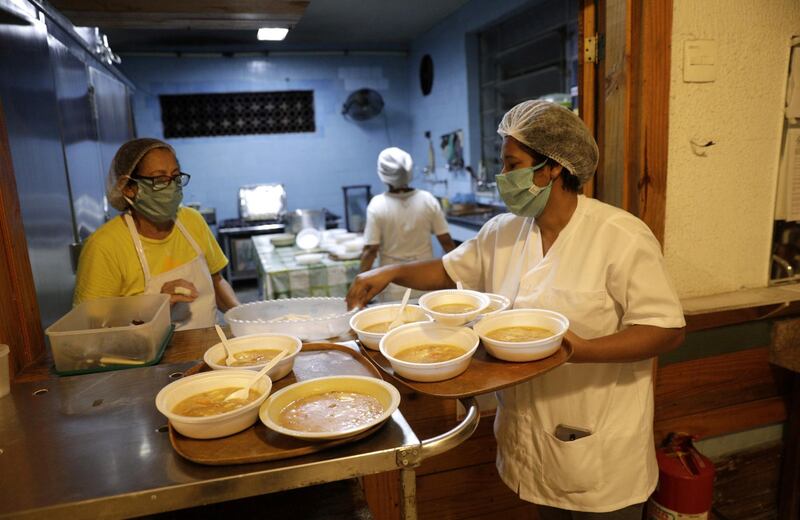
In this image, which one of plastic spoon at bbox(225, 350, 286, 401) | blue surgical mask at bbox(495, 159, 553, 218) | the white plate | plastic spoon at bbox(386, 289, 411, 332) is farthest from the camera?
the white plate

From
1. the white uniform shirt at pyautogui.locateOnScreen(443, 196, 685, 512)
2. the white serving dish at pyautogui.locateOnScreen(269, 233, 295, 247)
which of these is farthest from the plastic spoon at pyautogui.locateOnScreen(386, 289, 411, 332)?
the white serving dish at pyautogui.locateOnScreen(269, 233, 295, 247)

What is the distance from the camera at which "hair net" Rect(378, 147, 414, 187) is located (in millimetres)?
4414

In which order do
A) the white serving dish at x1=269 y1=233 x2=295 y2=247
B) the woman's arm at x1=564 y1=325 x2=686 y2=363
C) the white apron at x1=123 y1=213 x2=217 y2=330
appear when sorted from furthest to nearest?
the white serving dish at x1=269 y1=233 x2=295 y2=247
the white apron at x1=123 y1=213 x2=217 y2=330
the woman's arm at x1=564 y1=325 x2=686 y2=363

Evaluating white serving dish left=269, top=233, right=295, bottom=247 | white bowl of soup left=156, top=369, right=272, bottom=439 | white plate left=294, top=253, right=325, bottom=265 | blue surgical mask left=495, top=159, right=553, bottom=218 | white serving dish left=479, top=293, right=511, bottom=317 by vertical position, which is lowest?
white plate left=294, top=253, right=325, bottom=265

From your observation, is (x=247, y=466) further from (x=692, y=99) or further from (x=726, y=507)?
(x=726, y=507)

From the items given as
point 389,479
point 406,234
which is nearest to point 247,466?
point 389,479

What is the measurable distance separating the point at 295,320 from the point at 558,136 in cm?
106

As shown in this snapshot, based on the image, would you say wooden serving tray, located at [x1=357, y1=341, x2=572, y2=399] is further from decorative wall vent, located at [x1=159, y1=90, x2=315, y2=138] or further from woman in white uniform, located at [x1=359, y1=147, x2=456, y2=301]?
decorative wall vent, located at [x1=159, y1=90, x2=315, y2=138]

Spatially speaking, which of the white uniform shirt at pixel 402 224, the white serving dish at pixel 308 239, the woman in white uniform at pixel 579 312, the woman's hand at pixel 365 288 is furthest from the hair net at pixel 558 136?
the white serving dish at pixel 308 239

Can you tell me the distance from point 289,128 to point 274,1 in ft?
20.4

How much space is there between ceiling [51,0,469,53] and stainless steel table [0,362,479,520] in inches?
70.0

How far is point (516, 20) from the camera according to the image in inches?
228

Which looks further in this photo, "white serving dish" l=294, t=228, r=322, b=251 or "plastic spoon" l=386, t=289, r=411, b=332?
"white serving dish" l=294, t=228, r=322, b=251

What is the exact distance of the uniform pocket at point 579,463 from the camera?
1.69 metres
